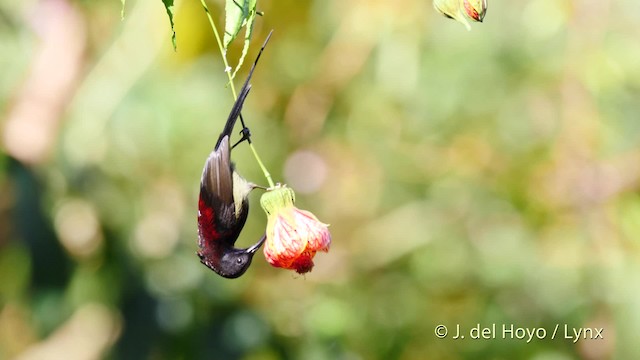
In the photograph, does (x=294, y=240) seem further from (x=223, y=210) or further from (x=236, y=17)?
(x=236, y=17)

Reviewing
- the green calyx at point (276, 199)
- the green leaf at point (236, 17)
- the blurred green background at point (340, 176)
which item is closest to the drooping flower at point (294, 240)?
Result: the green calyx at point (276, 199)

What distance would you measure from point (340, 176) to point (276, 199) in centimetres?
195

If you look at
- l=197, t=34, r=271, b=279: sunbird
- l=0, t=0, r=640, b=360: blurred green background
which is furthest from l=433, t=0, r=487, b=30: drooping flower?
l=0, t=0, r=640, b=360: blurred green background

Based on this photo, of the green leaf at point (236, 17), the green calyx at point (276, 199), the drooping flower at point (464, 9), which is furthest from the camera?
the green calyx at point (276, 199)

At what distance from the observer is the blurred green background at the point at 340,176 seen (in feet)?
8.95

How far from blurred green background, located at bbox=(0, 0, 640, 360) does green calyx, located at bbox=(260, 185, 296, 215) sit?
1.45 m

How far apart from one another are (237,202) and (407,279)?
6.92ft

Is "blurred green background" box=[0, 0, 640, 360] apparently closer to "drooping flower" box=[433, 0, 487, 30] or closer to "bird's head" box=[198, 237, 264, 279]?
"bird's head" box=[198, 237, 264, 279]

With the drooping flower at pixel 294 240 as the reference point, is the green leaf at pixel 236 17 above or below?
above

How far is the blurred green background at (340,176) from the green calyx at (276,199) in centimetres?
145

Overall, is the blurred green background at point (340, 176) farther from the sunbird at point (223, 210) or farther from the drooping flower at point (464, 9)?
the drooping flower at point (464, 9)

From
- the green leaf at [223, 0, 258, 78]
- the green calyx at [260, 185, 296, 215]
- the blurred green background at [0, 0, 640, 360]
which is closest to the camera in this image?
the green leaf at [223, 0, 258, 78]

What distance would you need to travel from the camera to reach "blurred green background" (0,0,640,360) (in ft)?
8.95

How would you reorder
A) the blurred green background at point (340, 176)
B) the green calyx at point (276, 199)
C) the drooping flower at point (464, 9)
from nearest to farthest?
the drooping flower at point (464, 9), the green calyx at point (276, 199), the blurred green background at point (340, 176)
